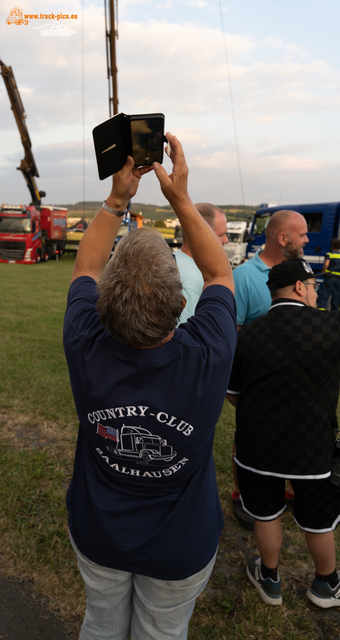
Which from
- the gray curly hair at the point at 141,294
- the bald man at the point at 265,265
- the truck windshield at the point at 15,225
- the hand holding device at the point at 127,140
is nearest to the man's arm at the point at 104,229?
the hand holding device at the point at 127,140

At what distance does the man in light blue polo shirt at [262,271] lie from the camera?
2998 mm

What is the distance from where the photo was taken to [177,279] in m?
1.13

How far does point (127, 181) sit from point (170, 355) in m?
0.66

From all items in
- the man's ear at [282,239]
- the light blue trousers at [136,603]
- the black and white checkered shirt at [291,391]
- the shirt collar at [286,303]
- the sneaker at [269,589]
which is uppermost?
the man's ear at [282,239]

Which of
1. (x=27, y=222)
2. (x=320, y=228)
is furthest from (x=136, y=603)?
(x=27, y=222)

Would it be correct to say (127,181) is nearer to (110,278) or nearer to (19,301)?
(110,278)

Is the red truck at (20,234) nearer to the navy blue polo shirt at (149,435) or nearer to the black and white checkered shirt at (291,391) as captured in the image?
the black and white checkered shirt at (291,391)

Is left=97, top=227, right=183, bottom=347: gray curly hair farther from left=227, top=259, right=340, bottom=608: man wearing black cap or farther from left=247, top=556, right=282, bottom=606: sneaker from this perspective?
left=247, top=556, right=282, bottom=606: sneaker

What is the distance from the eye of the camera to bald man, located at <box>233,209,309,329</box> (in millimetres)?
3006

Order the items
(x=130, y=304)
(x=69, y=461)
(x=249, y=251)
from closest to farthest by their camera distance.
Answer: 1. (x=130, y=304)
2. (x=69, y=461)
3. (x=249, y=251)

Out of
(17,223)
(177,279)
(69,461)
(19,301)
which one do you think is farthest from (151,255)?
(17,223)

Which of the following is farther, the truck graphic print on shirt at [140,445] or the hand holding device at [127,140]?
the hand holding device at [127,140]

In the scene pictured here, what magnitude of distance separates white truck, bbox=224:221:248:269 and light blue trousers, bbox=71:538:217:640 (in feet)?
74.9

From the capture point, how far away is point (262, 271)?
308cm
